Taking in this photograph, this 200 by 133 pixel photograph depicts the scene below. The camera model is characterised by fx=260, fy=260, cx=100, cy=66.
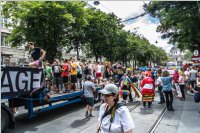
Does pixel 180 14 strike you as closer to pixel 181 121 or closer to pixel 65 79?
pixel 65 79

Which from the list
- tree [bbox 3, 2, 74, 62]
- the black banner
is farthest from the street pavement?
tree [bbox 3, 2, 74, 62]

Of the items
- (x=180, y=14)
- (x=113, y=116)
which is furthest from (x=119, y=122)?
(x=180, y=14)

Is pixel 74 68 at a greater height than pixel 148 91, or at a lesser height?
greater

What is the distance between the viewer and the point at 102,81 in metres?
15.7

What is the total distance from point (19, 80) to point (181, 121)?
5919 millimetres

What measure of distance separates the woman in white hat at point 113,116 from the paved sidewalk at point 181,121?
17.2 feet

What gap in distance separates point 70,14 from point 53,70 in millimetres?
10984

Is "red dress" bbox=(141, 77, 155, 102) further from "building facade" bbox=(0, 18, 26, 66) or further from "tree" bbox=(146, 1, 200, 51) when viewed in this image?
"building facade" bbox=(0, 18, 26, 66)

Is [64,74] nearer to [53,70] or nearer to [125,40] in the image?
[53,70]

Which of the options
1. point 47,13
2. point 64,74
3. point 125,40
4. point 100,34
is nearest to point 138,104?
point 64,74

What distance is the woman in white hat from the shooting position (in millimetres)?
3438

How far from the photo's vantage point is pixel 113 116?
11.4 ft

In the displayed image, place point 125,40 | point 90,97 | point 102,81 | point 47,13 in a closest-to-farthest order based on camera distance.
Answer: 1. point 90,97
2. point 102,81
3. point 47,13
4. point 125,40

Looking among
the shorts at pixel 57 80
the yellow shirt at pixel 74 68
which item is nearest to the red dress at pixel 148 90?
the yellow shirt at pixel 74 68
